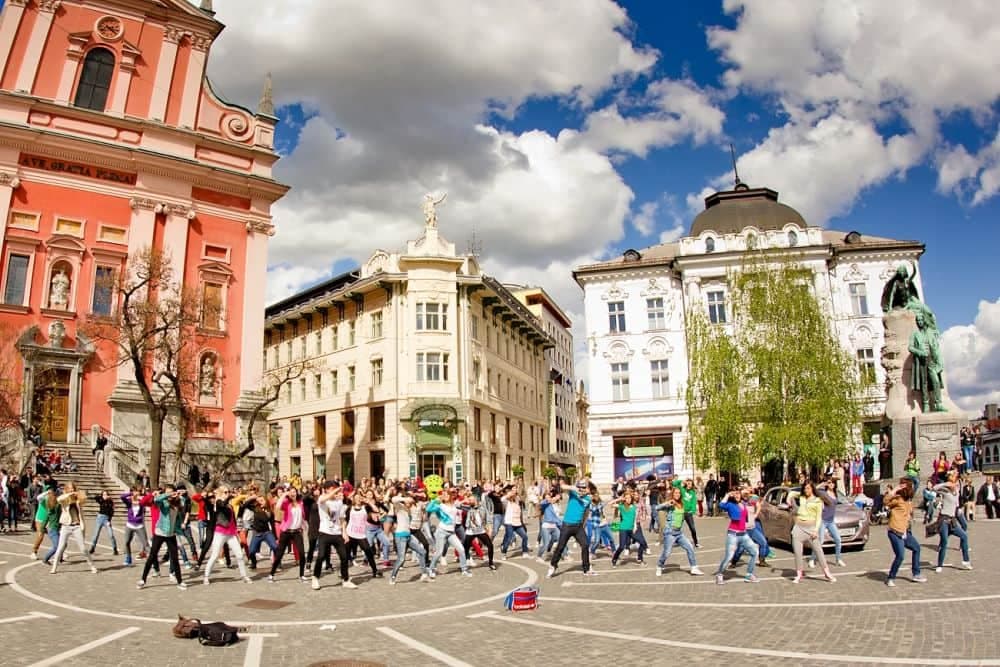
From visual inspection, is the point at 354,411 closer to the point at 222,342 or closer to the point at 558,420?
the point at 222,342

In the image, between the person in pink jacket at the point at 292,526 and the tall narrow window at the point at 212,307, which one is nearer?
the person in pink jacket at the point at 292,526

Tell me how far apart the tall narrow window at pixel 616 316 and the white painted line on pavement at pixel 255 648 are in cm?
4104

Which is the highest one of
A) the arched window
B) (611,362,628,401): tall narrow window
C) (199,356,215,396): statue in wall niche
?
the arched window

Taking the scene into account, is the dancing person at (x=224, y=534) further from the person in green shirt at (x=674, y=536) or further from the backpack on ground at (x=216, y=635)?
the person in green shirt at (x=674, y=536)

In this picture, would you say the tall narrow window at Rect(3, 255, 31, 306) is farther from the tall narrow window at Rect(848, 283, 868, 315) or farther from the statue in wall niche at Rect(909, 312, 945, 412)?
the tall narrow window at Rect(848, 283, 868, 315)

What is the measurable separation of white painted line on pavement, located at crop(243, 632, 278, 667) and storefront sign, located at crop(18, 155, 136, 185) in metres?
31.2

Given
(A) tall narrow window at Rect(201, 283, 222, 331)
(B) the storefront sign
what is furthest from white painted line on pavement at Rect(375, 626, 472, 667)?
(B) the storefront sign

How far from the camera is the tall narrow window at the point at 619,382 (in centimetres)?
4733

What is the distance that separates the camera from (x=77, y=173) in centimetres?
3344

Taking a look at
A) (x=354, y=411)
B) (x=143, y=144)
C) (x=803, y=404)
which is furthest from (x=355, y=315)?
(x=803, y=404)

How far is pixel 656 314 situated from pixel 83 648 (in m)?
43.1

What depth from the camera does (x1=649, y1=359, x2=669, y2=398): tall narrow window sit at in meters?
46.8

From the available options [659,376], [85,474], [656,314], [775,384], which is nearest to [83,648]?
[85,474]

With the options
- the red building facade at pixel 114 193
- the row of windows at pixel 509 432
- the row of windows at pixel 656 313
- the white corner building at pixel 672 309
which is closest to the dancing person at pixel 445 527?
the red building facade at pixel 114 193
